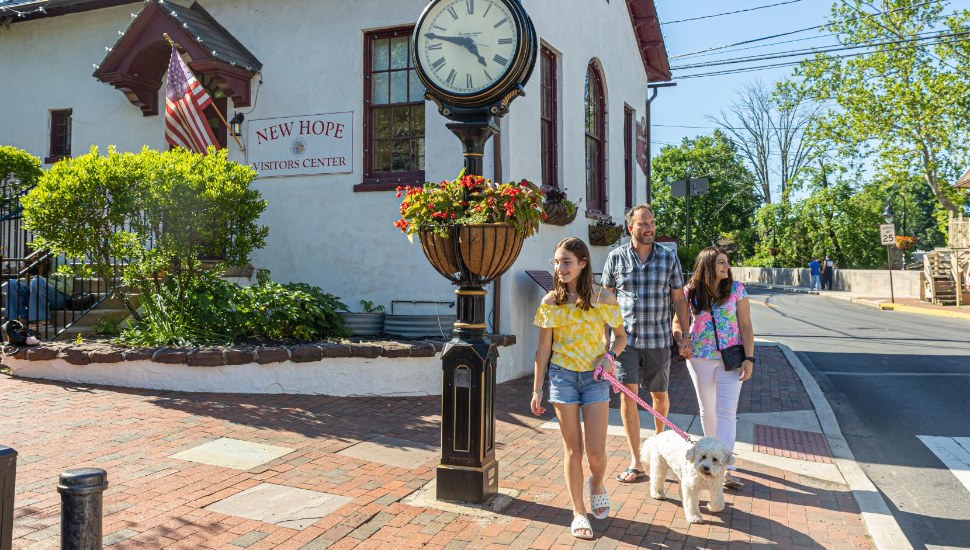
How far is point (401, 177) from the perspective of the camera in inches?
368

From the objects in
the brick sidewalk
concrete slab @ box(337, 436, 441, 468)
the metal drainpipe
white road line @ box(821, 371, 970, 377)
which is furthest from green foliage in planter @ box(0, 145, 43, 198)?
white road line @ box(821, 371, 970, 377)

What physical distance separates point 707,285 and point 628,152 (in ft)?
33.0

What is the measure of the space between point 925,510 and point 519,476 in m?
2.83

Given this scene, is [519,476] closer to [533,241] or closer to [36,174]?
[533,241]

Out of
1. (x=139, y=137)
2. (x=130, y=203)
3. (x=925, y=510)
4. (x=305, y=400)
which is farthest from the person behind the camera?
(x=139, y=137)

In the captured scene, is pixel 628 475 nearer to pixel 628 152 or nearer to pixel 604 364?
pixel 604 364

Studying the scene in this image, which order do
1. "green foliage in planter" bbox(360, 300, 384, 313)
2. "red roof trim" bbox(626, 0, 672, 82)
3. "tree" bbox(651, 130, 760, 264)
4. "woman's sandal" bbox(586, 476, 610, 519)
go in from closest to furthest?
"woman's sandal" bbox(586, 476, 610, 519)
"green foliage in planter" bbox(360, 300, 384, 313)
"red roof trim" bbox(626, 0, 672, 82)
"tree" bbox(651, 130, 760, 264)

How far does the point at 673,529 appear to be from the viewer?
13.9ft

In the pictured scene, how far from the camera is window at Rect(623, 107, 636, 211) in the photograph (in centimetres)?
1460

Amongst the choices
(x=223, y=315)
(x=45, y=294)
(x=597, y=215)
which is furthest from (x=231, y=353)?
(x=597, y=215)

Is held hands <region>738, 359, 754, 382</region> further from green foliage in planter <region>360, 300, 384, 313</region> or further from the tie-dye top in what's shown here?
green foliage in planter <region>360, 300, 384, 313</region>

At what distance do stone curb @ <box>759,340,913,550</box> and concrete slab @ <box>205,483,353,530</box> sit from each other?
3.32m

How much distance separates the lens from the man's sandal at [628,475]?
5.16m

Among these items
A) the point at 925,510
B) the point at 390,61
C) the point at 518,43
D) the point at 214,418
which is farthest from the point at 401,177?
the point at 925,510
